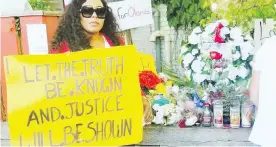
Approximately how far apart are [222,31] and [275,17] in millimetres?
1176

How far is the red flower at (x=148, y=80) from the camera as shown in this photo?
2.64m

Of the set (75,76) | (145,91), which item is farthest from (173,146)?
(75,76)

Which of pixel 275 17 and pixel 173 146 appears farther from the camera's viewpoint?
pixel 275 17

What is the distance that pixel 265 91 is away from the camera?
74.2 inches

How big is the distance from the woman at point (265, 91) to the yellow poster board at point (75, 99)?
74 centimetres

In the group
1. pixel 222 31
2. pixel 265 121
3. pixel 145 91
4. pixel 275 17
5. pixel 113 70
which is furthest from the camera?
pixel 275 17

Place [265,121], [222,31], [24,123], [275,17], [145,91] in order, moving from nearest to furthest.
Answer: [265,121]
[24,123]
[222,31]
[145,91]
[275,17]

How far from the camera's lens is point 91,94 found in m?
2.24

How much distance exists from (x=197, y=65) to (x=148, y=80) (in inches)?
15.4

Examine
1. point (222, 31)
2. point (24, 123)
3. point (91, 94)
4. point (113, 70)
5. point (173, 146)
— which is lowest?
point (173, 146)

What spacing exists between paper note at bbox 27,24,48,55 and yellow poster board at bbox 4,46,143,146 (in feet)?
1.82

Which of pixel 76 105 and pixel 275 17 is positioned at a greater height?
pixel 275 17

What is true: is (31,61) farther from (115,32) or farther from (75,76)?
(115,32)

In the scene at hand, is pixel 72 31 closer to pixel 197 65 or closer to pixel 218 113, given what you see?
pixel 197 65
